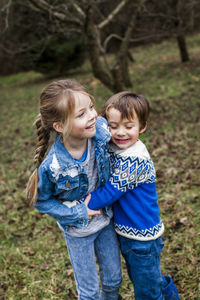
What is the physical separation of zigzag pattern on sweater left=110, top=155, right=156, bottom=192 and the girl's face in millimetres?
264

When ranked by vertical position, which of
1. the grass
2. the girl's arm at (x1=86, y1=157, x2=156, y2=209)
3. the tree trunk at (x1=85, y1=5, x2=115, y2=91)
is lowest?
the grass

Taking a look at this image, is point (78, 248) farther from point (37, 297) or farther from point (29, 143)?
point (29, 143)

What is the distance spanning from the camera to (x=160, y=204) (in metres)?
3.81

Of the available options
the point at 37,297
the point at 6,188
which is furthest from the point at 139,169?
the point at 6,188

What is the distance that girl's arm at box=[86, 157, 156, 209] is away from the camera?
1.79 metres

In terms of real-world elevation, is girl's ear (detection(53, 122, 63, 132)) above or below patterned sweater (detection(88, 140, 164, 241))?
→ above

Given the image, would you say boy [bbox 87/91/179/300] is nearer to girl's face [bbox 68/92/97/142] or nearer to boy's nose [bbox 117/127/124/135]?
boy's nose [bbox 117/127/124/135]

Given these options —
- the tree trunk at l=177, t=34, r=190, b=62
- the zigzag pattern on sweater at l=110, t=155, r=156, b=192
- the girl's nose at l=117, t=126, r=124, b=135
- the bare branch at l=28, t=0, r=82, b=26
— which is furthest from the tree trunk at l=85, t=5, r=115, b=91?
the zigzag pattern on sweater at l=110, t=155, r=156, b=192

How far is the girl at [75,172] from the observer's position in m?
1.70

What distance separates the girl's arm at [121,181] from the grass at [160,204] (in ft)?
4.23

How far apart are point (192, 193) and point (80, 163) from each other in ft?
8.00

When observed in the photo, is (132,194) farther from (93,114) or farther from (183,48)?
(183,48)

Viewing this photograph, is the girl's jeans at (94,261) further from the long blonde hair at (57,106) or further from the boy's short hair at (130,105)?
the boy's short hair at (130,105)

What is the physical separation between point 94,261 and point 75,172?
2.08ft
